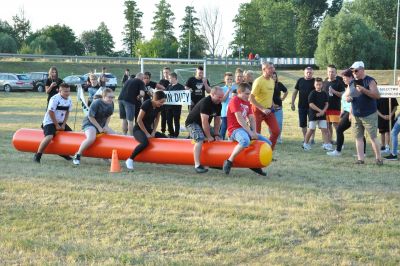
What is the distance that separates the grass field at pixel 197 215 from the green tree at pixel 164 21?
78057 millimetres

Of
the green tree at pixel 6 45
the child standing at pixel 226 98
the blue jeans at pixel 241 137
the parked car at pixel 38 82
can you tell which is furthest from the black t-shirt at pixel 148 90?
the green tree at pixel 6 45

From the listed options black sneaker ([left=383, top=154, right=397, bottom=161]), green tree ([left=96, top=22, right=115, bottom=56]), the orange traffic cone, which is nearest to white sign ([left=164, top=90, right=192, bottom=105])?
the orange traffic cone

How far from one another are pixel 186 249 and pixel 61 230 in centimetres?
141

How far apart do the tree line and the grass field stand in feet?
160

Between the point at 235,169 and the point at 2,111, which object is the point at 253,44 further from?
the point at 235,169

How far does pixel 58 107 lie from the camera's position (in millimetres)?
10477

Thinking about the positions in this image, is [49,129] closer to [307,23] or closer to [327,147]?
[327,147]

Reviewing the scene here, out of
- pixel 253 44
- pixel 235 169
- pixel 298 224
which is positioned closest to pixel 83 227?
pixel 298 224

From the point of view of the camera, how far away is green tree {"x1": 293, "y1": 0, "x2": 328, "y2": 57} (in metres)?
77.1

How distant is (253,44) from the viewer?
250 ft

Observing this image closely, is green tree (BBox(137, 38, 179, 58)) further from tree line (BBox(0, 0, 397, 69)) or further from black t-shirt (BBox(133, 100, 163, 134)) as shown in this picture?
black t-shirt (BBox(133, 100, 163, 134))

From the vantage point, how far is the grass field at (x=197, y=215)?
18.0 ft

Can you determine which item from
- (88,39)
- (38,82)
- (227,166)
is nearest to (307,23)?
(88,39)

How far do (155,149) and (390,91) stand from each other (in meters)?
4.70
